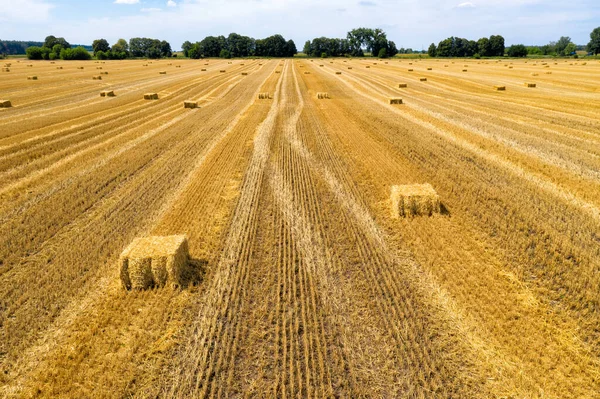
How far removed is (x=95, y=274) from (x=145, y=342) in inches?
102

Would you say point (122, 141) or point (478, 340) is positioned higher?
point (122, 141)

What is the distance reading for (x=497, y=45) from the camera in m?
129

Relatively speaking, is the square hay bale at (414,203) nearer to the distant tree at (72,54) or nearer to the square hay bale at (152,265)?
the square hay bale at (152,265)

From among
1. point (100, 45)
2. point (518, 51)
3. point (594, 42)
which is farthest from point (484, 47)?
point (100, 45)

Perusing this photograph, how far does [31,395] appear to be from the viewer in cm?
470

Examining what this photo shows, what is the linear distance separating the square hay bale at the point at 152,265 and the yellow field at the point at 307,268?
257mm

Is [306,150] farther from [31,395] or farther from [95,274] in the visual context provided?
[31,395]

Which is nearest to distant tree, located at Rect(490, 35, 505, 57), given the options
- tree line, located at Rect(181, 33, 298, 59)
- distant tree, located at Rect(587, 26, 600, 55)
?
distant tree, located at Rect(587, 26, 600, 55)

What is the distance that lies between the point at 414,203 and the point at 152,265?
6.83 meters

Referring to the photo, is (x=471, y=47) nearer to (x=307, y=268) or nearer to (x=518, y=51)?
(x=518, y=51)

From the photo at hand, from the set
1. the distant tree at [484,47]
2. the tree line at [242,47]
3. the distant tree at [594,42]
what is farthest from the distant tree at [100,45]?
the distant tree at [594,42]

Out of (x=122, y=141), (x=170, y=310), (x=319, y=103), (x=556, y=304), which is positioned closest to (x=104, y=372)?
(x=170, y=310)

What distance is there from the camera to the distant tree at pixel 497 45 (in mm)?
129375

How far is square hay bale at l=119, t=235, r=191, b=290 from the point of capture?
22.0ft
